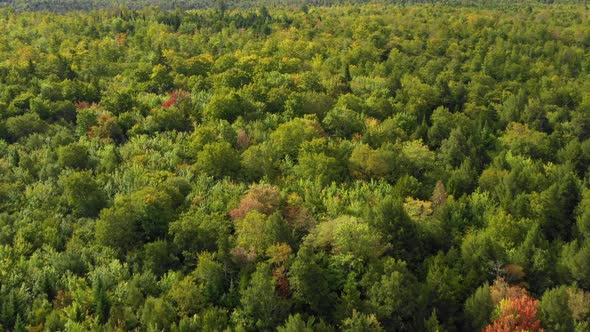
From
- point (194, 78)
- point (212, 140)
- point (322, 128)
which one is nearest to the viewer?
point (212, 140)

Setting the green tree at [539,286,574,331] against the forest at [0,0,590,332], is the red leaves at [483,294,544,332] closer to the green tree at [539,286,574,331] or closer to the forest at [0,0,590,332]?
the forest at [0,0,590,332]

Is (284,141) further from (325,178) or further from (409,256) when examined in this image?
(409,256)

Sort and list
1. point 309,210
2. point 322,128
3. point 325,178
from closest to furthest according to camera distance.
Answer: point 309,210 → point 325,178 → point 322,128

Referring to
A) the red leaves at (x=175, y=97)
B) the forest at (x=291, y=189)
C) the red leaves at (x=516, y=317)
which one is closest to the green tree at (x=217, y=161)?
the forest at (x=291, y=189)

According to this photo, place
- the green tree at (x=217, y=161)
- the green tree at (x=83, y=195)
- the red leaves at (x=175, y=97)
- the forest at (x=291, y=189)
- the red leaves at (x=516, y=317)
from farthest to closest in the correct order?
the red leaves at (x=175, y=97), the green tree at (x=217, y=161), the green tree at (x=83, y=195), the forest at (x=291, y=189), the red leaves at (x=516, y=317)

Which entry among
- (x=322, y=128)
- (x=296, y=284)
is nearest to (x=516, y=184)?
(x=322, y=128)

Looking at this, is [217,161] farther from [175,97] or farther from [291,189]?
[175,97]

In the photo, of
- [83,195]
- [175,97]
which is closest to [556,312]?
[83,195]

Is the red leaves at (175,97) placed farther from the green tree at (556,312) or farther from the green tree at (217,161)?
the green tree at (556,312)
